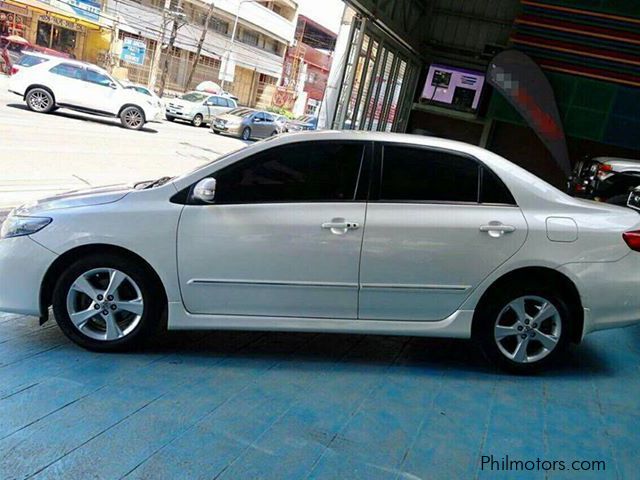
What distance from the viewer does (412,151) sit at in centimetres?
367

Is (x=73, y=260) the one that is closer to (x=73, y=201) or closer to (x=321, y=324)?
(x=73, y=201)

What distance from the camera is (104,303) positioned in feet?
11.2

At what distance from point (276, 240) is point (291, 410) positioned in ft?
3.28

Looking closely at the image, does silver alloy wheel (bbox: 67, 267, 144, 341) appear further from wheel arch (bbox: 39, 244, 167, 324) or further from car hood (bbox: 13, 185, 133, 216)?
car hood (bbox: 13, 185, 133, 216)

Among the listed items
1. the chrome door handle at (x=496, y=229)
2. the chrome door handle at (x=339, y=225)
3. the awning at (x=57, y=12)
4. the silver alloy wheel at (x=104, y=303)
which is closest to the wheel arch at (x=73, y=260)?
the silver alloy wheel at (x=104, y=303)

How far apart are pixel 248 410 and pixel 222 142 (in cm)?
1638

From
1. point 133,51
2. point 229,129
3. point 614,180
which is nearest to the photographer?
point 614,180

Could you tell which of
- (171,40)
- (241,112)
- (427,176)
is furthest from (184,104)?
(427,176)

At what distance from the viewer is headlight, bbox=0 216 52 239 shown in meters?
3.38

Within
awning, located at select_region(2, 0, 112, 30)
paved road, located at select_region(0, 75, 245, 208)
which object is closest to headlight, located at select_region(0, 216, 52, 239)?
paved road, located at select_region(0, 75, 245, 208)

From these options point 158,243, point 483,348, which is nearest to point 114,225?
point 158,243

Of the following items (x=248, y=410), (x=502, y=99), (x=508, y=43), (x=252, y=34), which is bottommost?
(x=248, y=410)

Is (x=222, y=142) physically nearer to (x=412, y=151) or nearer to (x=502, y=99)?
(x=502, y=99)

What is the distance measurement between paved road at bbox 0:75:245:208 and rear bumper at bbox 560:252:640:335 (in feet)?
18.7
